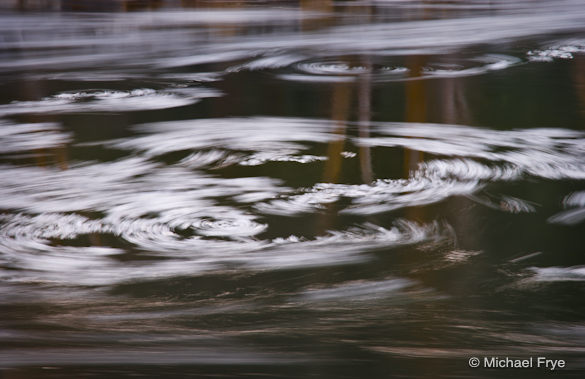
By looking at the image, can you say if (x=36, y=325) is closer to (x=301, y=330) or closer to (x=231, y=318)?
(x=231, y=318)

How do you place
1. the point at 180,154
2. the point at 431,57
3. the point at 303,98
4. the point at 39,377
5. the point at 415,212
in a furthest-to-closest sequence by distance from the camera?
the point at 431,57, the point at 303,98, the point at 180,154, the point at 415,212, the point at 39,377

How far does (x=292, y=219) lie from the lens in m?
1.84

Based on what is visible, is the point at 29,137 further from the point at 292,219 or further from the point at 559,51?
the point at 559,51

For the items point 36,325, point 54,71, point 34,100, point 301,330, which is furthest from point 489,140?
point 54,71

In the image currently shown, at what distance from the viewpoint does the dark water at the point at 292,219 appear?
50.5 inches

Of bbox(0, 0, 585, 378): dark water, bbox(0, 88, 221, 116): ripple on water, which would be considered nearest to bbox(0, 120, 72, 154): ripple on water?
bbox(0, 0, 585, 378): dark water

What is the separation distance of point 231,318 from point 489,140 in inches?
55.0

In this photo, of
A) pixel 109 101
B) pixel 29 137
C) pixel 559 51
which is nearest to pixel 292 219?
pixel 29 137

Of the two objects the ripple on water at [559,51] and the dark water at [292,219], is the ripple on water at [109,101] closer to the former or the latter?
the dark water at [292,219]

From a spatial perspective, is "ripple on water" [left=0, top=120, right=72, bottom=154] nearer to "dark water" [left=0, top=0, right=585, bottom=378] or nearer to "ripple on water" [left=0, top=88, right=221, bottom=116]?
"dark water" [left=0, top=0, right=585, bottom=378]

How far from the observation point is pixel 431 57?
14.3ft

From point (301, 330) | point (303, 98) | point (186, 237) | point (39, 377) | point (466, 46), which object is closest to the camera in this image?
point (39, 377)

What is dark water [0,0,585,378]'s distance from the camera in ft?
4.21

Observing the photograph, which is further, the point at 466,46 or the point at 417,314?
the point at 466,46
